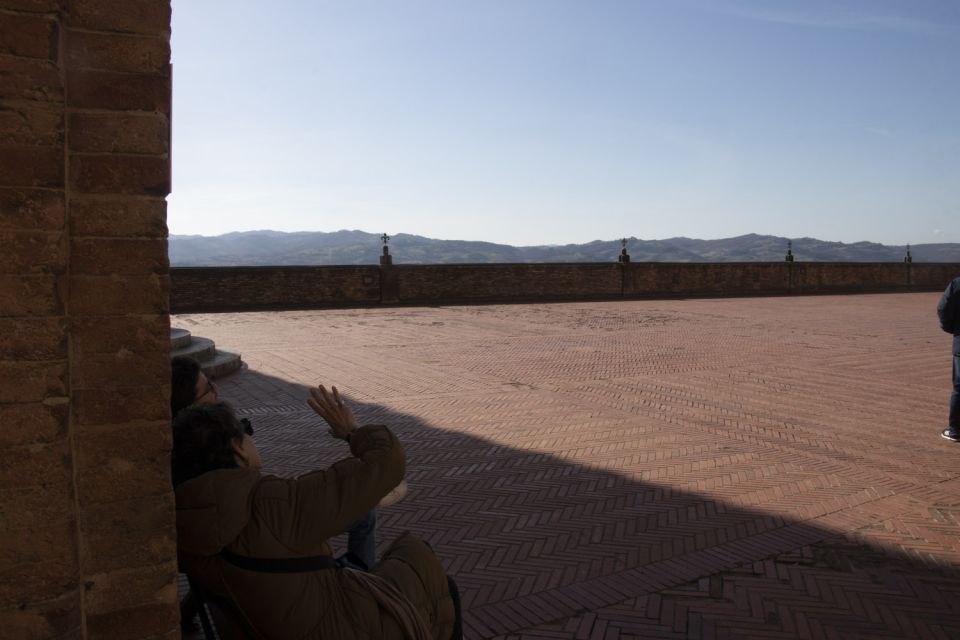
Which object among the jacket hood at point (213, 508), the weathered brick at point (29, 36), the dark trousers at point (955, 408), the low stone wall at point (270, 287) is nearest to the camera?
the weathered brick at point (29, 36)

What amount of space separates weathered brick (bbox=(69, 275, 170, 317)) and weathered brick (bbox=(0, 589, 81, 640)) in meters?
0.73

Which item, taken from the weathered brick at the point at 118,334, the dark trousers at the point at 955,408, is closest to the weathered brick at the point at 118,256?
the weathered brick at the point at 118,334

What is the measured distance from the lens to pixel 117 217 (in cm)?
200

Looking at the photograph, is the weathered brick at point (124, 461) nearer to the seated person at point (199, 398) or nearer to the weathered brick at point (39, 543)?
the weathered brick at point (39, 543)

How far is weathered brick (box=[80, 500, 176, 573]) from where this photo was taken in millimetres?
2025

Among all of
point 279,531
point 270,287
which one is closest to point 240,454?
point 279,531

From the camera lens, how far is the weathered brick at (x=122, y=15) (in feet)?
6.38

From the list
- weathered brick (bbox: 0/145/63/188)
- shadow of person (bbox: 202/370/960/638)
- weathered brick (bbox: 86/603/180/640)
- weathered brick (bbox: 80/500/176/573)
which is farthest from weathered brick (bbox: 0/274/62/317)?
shadow of person (bbox: 202/370/960/638)

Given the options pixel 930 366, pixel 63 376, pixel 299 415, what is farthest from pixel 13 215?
pixel 930 366

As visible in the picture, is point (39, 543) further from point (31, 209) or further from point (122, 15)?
point (122, 15)

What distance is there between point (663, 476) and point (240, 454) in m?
Result: 4.52

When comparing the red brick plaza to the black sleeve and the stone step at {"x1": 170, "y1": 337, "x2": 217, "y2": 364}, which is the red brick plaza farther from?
the black sleeve

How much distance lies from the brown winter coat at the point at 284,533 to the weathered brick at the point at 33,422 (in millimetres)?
411

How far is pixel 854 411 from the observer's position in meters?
8.79
